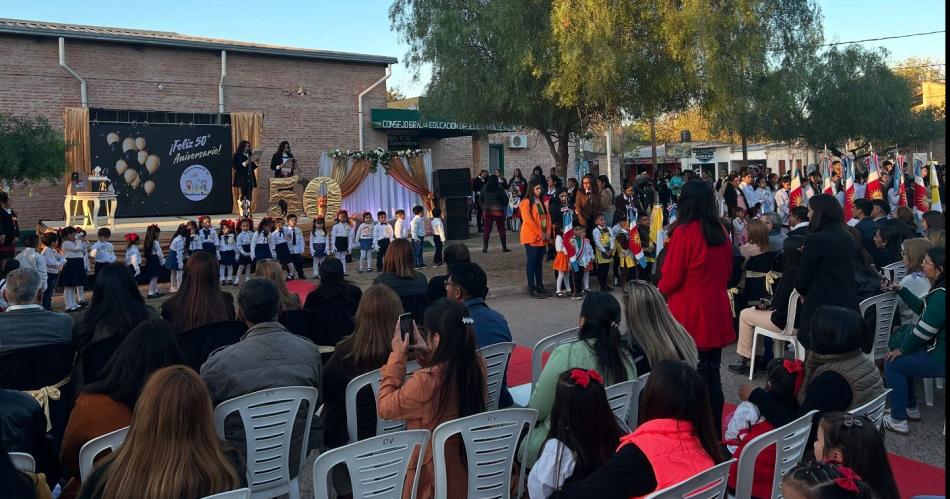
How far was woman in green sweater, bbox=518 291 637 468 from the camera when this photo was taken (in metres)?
3.85

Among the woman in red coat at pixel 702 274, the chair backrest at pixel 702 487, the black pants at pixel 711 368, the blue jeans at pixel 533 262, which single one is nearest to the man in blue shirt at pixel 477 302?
the woman in red coat at pixel 702 274

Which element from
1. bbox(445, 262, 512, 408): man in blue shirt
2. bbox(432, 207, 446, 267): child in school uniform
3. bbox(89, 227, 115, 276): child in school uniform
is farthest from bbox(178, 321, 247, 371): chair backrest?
bbox(432, 207, 446, 267): child in school uniform

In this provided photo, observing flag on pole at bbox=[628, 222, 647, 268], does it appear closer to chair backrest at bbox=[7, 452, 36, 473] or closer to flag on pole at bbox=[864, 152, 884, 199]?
flag on pole at bbox=[864, 152, 884, 199]

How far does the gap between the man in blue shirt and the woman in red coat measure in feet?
3.93

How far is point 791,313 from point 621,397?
3402 mm

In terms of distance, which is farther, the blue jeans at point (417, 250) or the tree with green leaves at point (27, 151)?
the blue jeans at point (417, 250)

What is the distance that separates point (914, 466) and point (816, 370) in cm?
178

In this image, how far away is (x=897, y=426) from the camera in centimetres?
580

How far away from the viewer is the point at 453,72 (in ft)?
56.7

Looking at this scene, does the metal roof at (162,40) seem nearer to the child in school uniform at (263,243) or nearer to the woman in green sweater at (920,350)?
the child in school uniform at (263,243)

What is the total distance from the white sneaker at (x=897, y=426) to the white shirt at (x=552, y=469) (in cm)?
372

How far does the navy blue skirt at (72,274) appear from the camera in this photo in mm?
12242

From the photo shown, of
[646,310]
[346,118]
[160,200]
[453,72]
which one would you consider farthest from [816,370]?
[346,118]

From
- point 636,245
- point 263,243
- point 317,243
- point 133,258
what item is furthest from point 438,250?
point 133,258
